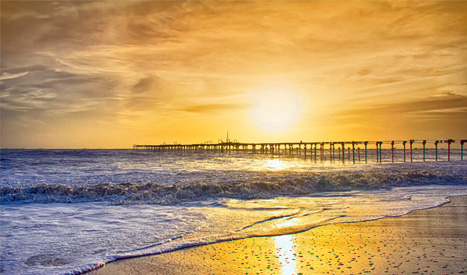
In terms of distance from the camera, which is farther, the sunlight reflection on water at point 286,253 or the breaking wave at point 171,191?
the breaking wave at point 171,191

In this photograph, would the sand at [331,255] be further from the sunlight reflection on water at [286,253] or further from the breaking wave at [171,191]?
the breaking wave at [171,191]

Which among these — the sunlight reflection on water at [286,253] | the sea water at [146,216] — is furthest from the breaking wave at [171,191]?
the sunlight reflection on water at [286,253]

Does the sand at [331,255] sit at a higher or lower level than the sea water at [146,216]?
higher

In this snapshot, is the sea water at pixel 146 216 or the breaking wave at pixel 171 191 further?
the breaking wave at pixel 171 191

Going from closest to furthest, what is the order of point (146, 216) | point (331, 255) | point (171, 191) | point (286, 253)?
point (331, 255), point (286, 253), point (146, 216), point (171, 191)

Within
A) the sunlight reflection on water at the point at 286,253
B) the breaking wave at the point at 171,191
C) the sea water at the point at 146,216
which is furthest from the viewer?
the breaking wave at the point at 171,191

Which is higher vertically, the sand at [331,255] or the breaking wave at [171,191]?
the sand at [331,255]

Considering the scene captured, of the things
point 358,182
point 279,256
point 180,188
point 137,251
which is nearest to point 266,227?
point 279,256

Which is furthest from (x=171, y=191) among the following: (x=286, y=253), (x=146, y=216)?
(x=286, y=253)

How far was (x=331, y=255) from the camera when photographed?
519 centimetres

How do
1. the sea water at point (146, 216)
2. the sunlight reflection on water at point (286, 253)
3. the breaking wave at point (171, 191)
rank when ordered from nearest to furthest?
the sunlight reflection on water at point (286, 253)
the sea water at point (146, 216)
the breaking wave at point (171, 191)

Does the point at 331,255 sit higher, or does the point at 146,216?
the point at 331,255

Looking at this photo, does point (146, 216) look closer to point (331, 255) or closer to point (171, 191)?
point (171, 191)

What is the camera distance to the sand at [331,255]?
4.63 meters
